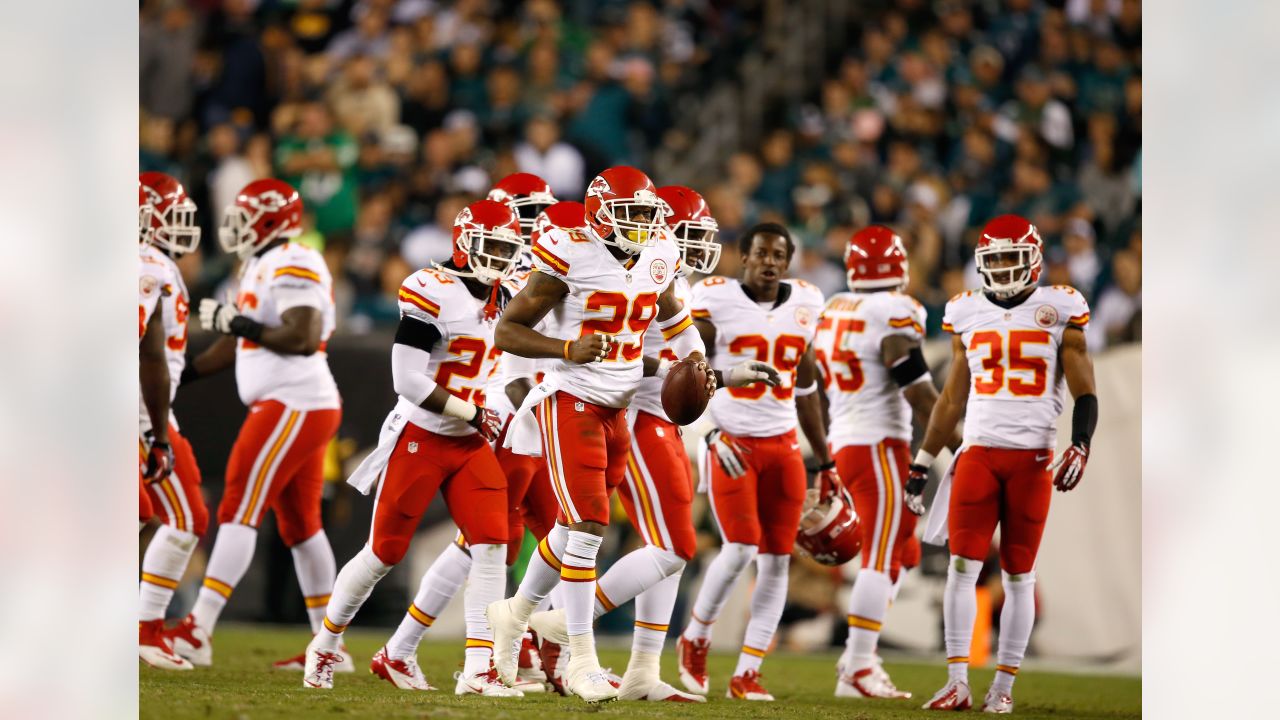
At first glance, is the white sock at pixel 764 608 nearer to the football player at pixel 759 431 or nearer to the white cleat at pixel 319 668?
the football player at pixel 759 431

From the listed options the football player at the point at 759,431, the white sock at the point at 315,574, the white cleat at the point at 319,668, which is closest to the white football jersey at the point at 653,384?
the football player at the point at 759,431

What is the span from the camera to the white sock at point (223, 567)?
705 cm

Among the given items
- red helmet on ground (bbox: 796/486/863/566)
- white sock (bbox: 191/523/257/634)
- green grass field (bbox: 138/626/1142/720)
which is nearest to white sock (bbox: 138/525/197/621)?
white sock (bbox: 191/523/257/634)

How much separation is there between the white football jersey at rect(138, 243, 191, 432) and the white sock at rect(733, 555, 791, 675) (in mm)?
2718

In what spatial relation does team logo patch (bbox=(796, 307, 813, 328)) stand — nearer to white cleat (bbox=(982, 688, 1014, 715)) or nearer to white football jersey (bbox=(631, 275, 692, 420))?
white football jersey (bbox=(631, 275, 692, 420))

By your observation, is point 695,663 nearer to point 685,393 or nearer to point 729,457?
point 729,457

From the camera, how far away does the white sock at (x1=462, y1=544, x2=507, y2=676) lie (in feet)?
19.7

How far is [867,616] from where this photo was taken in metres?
7.13

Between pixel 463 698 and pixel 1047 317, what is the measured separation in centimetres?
280
